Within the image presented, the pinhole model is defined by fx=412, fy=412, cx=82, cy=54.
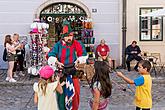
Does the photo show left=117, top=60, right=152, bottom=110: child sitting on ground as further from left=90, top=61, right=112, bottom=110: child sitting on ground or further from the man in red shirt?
the man in red shirt

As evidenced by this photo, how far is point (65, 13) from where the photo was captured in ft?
55.4

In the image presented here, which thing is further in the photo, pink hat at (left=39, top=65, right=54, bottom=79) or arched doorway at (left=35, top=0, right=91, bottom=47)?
arched doorway at (left=35, top=0, right=91, bottom=47)

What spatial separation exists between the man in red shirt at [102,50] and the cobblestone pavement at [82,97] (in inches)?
114

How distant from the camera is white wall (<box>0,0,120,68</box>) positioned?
55.4 ft

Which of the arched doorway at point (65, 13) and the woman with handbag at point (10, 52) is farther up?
the arched doorway at point (65, 13)

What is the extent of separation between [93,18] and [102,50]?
1.81 metres

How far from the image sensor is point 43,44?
1354 cm

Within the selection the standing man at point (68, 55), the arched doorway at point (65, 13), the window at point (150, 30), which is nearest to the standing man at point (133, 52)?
the window at point (150, 30)

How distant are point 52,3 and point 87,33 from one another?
1.98 m

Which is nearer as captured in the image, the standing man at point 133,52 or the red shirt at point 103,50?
the red shirt at point 103,50

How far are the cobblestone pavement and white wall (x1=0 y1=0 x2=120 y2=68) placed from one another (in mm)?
4405

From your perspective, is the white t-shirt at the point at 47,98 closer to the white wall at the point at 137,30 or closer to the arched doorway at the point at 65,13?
the arched doorway at the point at 65,13

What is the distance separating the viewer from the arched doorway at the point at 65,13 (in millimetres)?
16844

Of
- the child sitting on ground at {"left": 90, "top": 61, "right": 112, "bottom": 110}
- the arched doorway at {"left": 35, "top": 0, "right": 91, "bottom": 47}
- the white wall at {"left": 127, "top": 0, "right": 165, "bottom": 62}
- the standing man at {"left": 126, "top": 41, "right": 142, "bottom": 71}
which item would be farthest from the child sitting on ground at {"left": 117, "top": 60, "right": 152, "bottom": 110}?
the white wall at {"left": 127, "top": 0, "right": 165, "bottom": 62}
